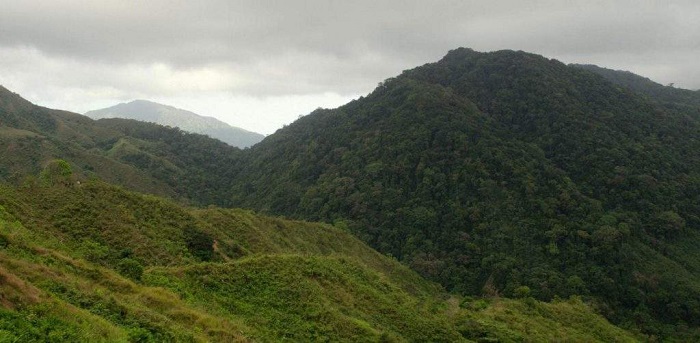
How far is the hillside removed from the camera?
84.0 m

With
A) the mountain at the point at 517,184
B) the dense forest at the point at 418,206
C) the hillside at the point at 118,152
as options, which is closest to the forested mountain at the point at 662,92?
the dense forest at the point at 418,206

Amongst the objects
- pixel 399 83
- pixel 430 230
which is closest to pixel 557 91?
pixel 399 83

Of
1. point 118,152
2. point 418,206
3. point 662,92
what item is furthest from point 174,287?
point 662,92

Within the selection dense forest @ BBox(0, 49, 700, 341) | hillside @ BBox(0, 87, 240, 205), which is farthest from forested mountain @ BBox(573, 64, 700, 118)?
hillside @ BBox(0, 87, 240, 205)

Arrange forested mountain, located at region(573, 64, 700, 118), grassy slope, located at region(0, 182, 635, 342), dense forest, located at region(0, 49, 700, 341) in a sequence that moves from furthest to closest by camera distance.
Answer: forested mountain, located at region(573, 64, 700, 118) < dense forest, located at region(0, 49, 700, 341) < grassy slope, located at region(0, 182, 635, 342)

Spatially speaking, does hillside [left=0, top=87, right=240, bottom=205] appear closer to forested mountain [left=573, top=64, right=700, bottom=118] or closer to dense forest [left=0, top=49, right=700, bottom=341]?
dense forest [left=0, top=49, right=700, bottom=341]

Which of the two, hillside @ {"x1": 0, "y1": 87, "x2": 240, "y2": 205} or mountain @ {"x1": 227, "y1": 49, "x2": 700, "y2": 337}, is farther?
hillside @ {"x1": 0, "y1": 87, "x2": 240, "y2": 205}

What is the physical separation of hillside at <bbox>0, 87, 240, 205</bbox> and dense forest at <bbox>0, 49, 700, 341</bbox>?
69 cm

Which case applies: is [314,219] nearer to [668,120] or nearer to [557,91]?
[557,91]

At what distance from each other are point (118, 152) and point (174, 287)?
110898mm

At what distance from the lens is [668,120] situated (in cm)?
10175

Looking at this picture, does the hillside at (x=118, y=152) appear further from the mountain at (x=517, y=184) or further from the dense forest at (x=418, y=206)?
the mountain at (x=517, y=184)

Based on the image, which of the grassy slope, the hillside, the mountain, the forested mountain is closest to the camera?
the grassy slope

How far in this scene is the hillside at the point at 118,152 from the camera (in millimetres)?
84000
